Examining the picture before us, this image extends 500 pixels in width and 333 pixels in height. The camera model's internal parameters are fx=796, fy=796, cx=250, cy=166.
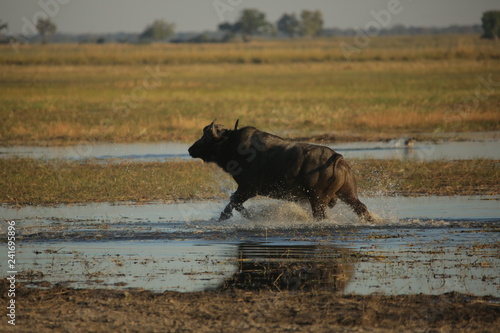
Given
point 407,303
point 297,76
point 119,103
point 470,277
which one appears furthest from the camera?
point 297,76

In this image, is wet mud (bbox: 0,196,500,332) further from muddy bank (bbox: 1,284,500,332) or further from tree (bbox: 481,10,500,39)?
tree (bbox: 481,10,500,39)

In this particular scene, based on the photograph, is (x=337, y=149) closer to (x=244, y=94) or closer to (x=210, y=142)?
(x=210, y=142)

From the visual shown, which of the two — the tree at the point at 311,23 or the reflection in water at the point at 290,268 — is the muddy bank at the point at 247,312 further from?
the tree at the point at 311,23

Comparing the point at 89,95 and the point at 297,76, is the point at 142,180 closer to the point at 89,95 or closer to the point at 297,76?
the point at 89,95

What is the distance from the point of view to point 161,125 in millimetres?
25656

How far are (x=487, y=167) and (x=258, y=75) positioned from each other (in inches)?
1531

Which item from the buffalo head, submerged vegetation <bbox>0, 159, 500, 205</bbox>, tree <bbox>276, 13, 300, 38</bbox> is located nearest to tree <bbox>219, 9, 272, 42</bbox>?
tree <bbox>276, 13, 300, 38</bbox>

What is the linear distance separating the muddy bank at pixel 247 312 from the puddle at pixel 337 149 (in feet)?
36.9

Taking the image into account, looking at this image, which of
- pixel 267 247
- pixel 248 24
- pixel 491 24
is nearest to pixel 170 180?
pixel 267 247

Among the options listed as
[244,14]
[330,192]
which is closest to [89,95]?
[330,192]

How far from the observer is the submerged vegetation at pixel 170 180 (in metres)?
13.7

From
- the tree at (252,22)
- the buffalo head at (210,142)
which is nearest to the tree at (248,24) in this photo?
the tree at (252,22)

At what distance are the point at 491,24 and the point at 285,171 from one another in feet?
317

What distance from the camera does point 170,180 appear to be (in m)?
15.3
